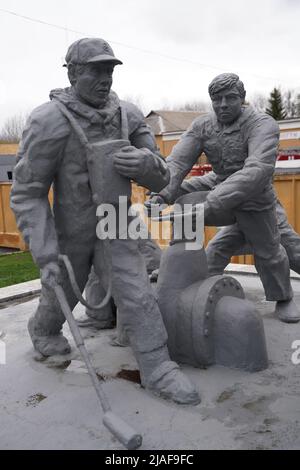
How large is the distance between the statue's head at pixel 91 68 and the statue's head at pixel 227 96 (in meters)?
0.98

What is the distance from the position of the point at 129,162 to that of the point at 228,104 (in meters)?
1.22

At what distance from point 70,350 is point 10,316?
138cm

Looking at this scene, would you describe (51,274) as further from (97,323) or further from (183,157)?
(183,157)

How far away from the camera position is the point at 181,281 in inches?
132

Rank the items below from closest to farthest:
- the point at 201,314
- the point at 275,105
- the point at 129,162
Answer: the point at 129,162, the point at 201,314, the point at 275,105

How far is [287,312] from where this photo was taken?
416cm

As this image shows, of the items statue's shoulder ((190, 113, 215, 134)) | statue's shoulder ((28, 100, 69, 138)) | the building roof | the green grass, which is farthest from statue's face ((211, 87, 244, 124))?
the building roof

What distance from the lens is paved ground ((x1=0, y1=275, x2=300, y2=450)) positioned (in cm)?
248

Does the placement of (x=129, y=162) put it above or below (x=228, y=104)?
below

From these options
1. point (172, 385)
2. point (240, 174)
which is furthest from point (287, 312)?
point (172, 385)

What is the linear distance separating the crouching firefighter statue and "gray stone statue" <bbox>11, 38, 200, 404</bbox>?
28 centimetres

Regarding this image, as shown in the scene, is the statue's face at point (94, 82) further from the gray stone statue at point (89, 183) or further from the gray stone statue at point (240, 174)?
the gray stone statue at point (240, 174)
